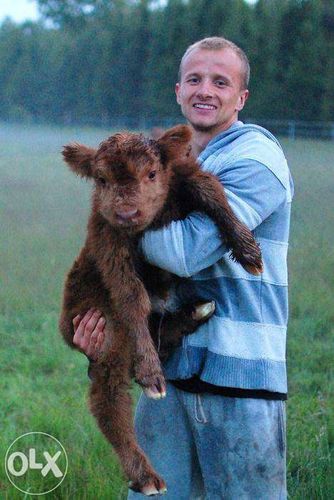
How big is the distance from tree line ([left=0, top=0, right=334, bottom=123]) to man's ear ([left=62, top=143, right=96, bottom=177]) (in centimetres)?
609

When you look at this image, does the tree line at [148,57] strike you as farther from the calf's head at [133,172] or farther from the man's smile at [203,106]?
the calf's head at [133,172]

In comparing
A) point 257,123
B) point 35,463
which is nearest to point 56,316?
point 35,463

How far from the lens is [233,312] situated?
2.37m

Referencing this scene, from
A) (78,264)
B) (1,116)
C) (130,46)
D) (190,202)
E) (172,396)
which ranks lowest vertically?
(172,396)

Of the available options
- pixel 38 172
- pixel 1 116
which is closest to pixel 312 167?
pixel 38 172

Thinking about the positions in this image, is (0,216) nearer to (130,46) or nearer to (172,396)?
(130,46)

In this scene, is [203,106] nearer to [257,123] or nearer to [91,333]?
[91,333]

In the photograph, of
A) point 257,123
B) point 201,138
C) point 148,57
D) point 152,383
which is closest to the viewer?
point 152,383

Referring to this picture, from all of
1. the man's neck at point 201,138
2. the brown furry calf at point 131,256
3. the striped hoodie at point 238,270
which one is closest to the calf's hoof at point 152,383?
the brown furry calf at point 131,256

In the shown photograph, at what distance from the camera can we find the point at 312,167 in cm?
738

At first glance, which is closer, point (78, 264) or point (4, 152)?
point (78, 264)

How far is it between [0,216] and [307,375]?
3494 mm

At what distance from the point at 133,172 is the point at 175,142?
0.67 feet

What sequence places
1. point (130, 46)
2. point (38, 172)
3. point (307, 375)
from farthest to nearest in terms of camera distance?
point (130, 46), point (38, 172), point (307, 375)
